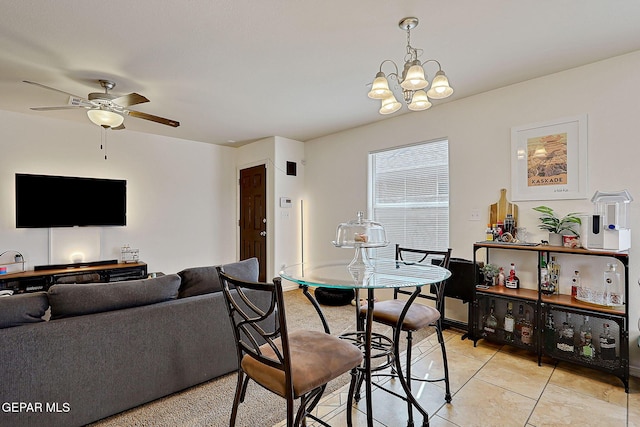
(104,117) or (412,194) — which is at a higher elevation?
(104,117)

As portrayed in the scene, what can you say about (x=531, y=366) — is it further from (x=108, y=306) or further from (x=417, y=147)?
(x=108, y=306)

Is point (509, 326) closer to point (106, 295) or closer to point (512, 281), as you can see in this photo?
point (512, 281)

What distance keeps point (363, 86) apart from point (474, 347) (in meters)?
2.68

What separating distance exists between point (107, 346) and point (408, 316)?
1.79 metres

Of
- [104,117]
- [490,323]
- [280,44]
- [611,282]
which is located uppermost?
[280,44]

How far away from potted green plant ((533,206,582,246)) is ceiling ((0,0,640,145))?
49.9 inches

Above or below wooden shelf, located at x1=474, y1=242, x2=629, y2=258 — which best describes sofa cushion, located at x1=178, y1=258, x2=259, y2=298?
below

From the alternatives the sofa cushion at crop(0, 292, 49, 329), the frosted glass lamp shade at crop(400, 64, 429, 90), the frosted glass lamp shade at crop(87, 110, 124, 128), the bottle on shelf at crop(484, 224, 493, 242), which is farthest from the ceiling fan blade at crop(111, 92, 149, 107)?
the bottle on shelf at crop(484, 224, 493, 242)

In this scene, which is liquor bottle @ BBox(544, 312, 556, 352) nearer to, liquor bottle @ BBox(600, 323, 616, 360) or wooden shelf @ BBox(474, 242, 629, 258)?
liquor bottle @ BBox(600, 323, 616, 360)

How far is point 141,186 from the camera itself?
15.5 feet

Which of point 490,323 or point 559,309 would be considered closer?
point 559,309

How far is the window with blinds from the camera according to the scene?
11.9ft

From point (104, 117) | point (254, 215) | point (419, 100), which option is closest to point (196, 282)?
point (104, 117)

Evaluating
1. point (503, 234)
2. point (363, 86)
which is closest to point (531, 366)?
point (503, 234)
